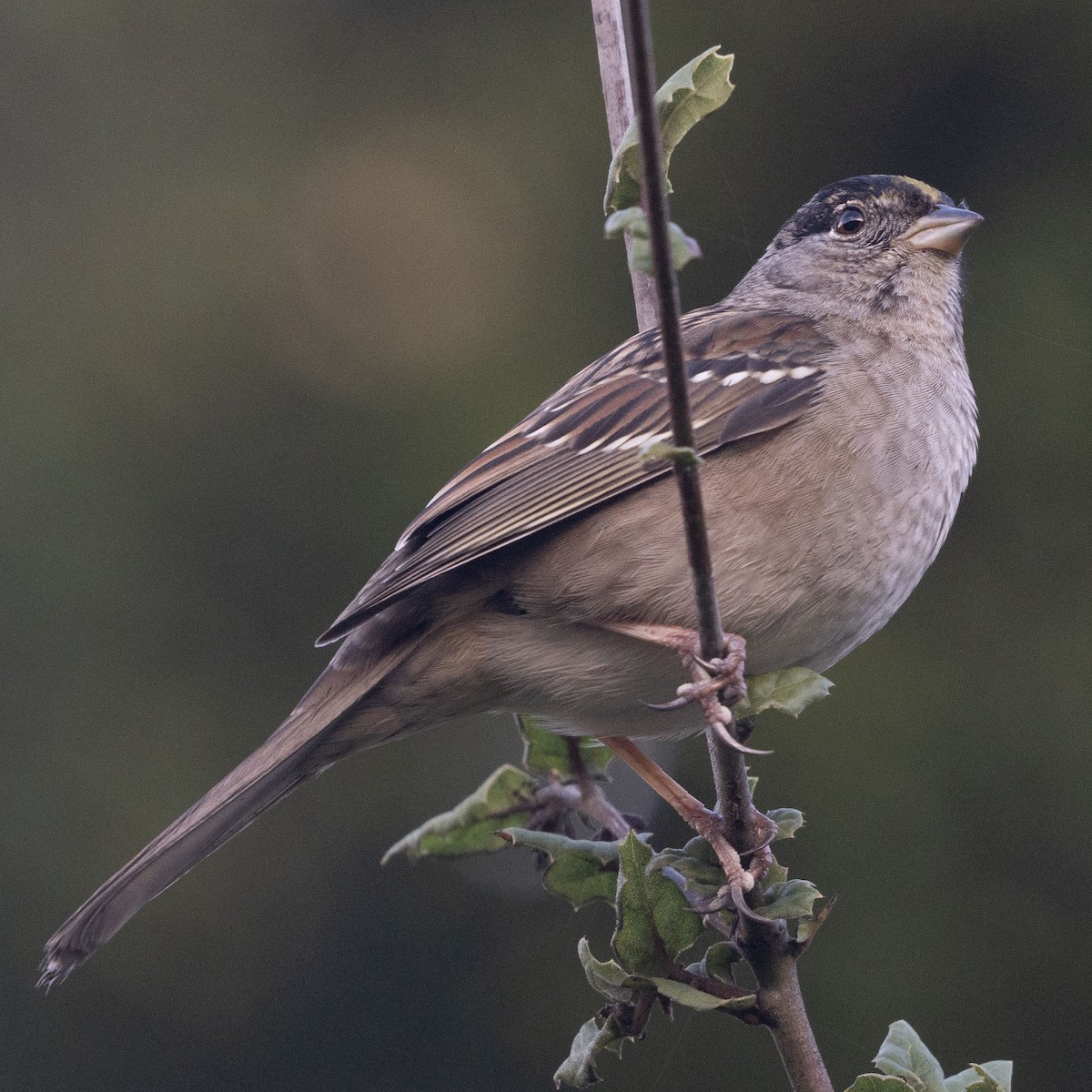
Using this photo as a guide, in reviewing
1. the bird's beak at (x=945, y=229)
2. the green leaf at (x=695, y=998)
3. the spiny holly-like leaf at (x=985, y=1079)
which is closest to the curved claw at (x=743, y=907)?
the green leaf at (x=695, y=998)

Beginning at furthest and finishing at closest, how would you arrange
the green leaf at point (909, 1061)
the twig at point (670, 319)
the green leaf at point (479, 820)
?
the green leaf at point (479, 820) → the green leaf at point (909, 1061) → the twig at point (670, 319)

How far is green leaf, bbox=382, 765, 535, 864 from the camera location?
2730 millimetres

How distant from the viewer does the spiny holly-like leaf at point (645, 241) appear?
5.06 ft

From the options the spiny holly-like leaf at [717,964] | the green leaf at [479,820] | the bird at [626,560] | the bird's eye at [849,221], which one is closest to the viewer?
the spiny holly-like leaf at [717,964]

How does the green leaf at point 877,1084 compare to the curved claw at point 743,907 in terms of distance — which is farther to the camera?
the curved claw at point 743,907

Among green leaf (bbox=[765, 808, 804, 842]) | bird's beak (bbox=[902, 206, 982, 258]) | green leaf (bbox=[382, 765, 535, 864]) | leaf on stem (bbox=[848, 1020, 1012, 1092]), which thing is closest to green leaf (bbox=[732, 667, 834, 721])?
green leaf (bbox=[765, 808, 804, 842])

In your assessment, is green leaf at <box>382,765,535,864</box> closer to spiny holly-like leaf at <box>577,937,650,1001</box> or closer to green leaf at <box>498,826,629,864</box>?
green leaf at <box>498,826,629,864</box>

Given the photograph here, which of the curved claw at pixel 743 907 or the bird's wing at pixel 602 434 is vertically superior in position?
the bird's wing at pixel 602 434

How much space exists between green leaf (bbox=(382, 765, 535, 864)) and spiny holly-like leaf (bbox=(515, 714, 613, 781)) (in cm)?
13

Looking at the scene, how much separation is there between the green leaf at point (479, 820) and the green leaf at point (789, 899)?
55 centimetres

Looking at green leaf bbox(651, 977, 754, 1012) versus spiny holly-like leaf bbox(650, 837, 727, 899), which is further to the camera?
spiny holly-like leaf bbox(650, 837, 727, 899)

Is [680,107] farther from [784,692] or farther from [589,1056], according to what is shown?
[589,1056]

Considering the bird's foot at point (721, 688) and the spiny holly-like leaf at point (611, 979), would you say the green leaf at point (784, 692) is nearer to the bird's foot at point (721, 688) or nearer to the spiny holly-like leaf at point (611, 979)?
the bird's foot at point (721, 688)

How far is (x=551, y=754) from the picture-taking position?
295 cm
